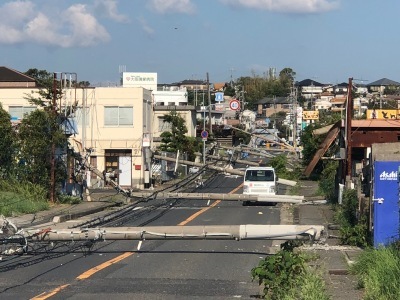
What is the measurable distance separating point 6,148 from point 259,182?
527 inches

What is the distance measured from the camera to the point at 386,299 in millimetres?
9609

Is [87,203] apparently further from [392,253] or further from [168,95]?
[168,95]

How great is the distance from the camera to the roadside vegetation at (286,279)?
407 inches

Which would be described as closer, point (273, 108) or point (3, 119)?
point (3, 119)

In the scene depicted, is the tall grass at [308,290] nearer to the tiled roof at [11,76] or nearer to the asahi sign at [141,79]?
the tiled roof at [11,76]

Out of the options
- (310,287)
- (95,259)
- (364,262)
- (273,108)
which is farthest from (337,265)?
(273,108)

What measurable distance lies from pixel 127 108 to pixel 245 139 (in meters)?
55.6

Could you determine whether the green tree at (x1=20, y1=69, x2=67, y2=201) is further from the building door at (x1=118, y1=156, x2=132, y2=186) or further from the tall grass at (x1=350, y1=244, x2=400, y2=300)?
the tall grass at (x1=350, y1=244, x2=400, y2=300)

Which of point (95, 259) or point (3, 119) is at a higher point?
point (3, 119)

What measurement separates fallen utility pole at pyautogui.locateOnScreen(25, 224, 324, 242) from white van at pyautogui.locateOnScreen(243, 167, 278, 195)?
24.8 metres

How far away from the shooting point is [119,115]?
5559 centimetres

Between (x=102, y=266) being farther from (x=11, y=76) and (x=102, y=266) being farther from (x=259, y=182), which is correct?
(x=11, y=76)

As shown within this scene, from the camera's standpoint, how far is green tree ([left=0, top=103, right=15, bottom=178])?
35516 mm

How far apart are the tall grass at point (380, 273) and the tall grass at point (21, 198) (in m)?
17.4
